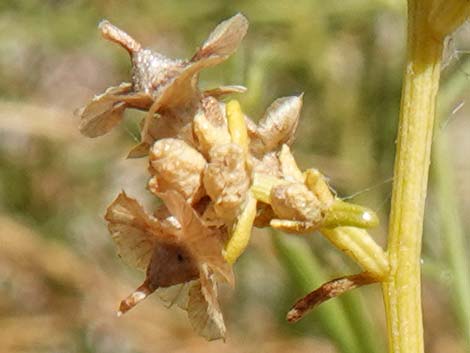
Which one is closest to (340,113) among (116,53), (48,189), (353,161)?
(353,161)

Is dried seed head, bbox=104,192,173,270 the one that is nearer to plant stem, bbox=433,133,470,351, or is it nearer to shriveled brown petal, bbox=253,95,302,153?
shriveled brown petal, bbox=253,95,302,153

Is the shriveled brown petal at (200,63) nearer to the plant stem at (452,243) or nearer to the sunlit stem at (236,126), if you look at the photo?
the sunlit stem at (236,126)

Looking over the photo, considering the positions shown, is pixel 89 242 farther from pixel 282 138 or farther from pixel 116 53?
pixel 282 138

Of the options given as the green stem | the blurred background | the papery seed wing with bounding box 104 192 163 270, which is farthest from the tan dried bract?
the blurred background

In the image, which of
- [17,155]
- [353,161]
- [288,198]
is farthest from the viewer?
[17,155]

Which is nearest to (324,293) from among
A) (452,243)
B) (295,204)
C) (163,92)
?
(295,204)

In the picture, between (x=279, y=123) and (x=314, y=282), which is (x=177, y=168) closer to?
(x=279, y=123)
